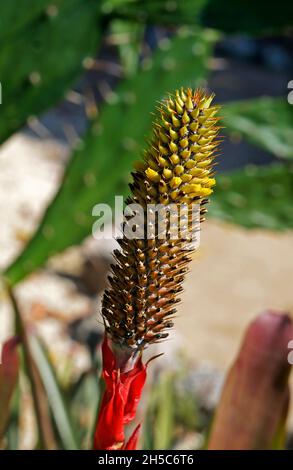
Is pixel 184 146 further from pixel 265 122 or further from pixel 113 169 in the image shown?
pixel 265 122

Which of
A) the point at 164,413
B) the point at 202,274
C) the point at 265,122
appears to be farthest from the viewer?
the point at 202,274

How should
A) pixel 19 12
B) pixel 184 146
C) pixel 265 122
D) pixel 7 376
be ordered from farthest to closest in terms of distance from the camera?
1. pixel 265 122
2. pixel 19 12
3. pixel 7 376
4. pixel 184 146

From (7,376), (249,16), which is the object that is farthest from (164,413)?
(7,376)

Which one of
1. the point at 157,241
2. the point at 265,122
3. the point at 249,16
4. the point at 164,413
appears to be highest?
the point at 249,16

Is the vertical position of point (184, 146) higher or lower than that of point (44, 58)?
lower

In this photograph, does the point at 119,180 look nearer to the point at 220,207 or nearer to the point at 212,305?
the point at 220,207

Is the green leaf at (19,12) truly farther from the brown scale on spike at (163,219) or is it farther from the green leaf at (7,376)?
the brown scale on spike at (163,219)
